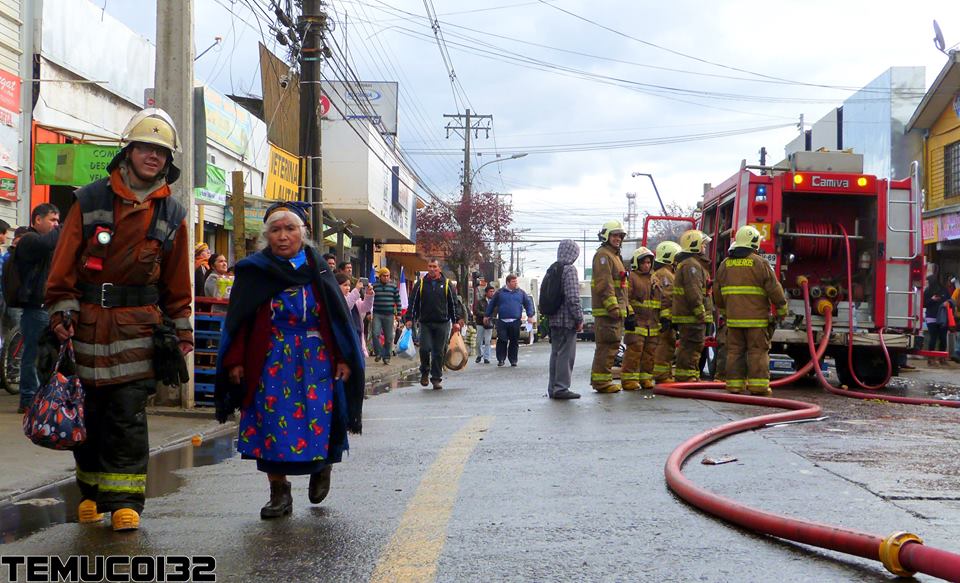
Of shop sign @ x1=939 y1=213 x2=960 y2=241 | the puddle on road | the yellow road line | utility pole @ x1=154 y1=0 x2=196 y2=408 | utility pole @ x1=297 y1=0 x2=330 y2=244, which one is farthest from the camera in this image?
shop sign @ x1=939 y1=213 x2=960 y2=241

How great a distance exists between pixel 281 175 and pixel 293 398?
2262 centimetres

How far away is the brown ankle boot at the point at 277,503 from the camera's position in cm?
541

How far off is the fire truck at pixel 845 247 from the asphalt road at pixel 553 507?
4590 millimetres

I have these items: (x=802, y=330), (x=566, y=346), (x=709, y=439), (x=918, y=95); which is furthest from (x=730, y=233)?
(x=918, y=95)

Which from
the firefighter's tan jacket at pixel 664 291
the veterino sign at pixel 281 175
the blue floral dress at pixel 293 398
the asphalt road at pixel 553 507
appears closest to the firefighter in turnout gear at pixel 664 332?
the firefighter's tan jacket at pixel 664 291

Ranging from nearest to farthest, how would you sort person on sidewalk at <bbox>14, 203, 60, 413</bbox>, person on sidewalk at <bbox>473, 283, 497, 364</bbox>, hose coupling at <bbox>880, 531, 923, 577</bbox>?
hose coupling at <bbox>880, 531, 923, 577</bbox>
person on sidewalk at <bbox>14, 203, 60, 413</bbox>
person on sidewalk at <bbox>473, 283, 497, 364</bbox>

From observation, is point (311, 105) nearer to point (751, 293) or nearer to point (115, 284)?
point (751, 293)

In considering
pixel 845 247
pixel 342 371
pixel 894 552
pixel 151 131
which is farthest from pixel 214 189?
pixel 894 552

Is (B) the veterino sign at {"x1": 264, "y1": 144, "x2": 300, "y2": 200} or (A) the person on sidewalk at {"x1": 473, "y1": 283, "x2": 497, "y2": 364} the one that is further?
(B) the veterino sign at {"x1": 264, "y1": 144, "x2": 300, "y2": 200}

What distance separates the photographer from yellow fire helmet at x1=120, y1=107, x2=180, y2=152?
541cm

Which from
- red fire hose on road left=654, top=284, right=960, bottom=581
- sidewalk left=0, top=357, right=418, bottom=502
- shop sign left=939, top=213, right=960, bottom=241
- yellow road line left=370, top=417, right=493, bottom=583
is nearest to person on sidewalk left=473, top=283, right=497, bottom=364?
sidewalk left=0, top=357, right=418, bottom=502

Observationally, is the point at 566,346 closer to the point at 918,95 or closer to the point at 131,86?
the point at 131,86

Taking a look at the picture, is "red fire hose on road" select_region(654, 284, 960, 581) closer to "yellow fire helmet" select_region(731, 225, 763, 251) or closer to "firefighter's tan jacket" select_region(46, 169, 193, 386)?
"firefighter's tan jacket" select_region(46, 169, 193, 386)

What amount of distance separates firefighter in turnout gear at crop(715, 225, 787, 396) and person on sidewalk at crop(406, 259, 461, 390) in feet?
14.1
